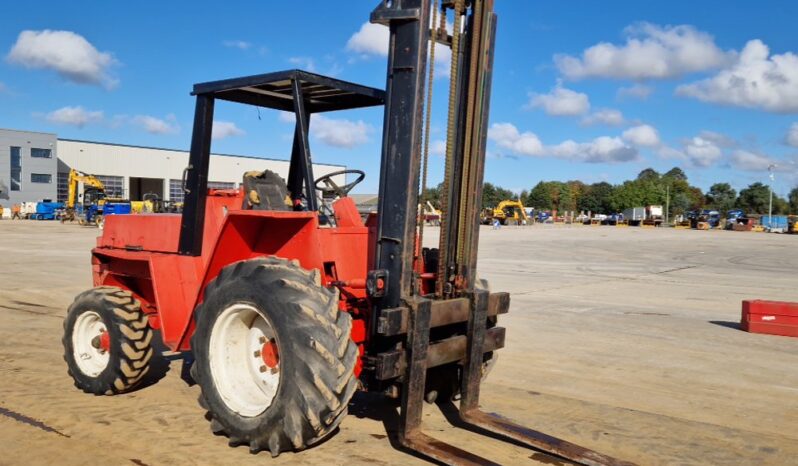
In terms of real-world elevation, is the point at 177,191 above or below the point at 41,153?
below

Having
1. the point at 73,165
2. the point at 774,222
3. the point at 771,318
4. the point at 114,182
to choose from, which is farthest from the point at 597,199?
the point at 771,318

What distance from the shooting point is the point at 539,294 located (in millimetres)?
15039

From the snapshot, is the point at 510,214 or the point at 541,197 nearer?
the point at 510,214

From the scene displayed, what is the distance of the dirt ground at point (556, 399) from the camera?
4.88m

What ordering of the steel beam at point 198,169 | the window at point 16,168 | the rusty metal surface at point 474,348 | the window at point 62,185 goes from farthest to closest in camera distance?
1. the window at point 62,185
2. the window at point 16,168
3. the steel beam at point 198,169
4. the rusty metal surface at point 474,348

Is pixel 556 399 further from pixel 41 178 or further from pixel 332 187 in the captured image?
pixel 41 178

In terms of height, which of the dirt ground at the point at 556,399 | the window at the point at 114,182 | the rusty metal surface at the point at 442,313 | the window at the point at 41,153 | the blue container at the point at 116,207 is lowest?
the dirt ground at the point at 556,399

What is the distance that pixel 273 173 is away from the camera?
5.99 metres

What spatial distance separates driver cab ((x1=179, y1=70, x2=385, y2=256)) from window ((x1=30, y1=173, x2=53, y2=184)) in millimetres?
69347

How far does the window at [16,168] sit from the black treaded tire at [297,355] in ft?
232

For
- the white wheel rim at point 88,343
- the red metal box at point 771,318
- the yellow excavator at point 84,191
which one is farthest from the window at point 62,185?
the red metal box at point 771,318

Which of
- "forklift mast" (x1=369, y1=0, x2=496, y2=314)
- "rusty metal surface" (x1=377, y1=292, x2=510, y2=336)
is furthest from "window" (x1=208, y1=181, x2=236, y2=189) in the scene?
"rusty metal surface" (x1=377, y1=292, x2=510, y2=336)

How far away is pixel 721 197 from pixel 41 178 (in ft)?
336

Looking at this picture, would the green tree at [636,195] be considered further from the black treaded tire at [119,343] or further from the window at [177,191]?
the black treaded tire at [119,343]
